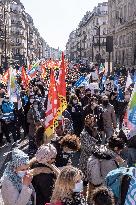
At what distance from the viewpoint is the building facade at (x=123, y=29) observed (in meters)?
57.0

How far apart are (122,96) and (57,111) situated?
21.2 ft

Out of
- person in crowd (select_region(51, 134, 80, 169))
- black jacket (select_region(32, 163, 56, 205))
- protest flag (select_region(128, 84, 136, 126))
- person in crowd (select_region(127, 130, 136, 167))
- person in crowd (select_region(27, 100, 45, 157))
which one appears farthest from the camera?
person in crowd (select_region(27, 100, 45, 157))

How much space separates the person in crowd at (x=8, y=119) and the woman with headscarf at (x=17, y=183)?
825cm

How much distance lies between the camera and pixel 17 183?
15.5 ft

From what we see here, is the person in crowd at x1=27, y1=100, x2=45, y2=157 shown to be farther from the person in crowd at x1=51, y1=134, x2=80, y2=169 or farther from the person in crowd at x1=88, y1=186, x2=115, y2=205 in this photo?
the person in crowd at x1=88, y1=186, x2=115, y2=205

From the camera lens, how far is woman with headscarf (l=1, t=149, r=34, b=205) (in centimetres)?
462

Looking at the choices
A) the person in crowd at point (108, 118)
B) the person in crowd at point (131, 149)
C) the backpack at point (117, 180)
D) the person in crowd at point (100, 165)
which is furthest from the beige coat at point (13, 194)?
the person in crowd at point (108, 118)

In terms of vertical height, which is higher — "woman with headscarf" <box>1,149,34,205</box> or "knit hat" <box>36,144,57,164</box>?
"knit hat" <box>36,144,57,164</box>

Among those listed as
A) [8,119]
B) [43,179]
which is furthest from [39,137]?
[8,119]

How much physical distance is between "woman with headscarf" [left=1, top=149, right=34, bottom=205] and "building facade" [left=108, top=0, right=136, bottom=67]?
47752mm

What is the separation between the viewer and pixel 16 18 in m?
116

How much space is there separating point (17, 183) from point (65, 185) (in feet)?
1.81

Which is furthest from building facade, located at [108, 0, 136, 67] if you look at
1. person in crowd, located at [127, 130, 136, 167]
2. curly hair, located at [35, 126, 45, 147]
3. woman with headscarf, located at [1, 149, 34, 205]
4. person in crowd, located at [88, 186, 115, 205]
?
person in crowd, located at [88, 186, 115, 205]

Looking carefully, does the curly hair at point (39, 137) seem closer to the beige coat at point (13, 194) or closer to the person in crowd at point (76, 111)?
the beige coat at point (13, 194)
